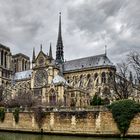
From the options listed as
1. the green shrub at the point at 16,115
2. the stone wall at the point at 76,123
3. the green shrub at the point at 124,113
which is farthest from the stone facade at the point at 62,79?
the green shrub at the point at 124,113

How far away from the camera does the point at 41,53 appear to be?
292 feet

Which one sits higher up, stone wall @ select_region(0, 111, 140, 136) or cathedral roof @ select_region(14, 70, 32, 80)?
cathedral roof @ select_region(14, 70, 32, 80)

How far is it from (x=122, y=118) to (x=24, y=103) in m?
29.8

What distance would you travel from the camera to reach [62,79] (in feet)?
261

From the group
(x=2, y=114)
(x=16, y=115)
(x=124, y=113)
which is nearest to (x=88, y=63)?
(x=2, y=114)

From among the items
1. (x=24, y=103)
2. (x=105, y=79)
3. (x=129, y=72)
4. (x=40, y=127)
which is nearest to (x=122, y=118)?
(x=40, y=127)

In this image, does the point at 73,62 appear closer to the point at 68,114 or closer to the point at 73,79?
the point at 73,79

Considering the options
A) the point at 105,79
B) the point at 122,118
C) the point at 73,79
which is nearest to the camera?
the point at 122,118

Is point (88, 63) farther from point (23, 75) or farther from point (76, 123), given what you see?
point (76, 123)

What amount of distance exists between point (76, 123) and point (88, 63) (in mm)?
52774

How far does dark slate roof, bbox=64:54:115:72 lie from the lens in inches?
3442

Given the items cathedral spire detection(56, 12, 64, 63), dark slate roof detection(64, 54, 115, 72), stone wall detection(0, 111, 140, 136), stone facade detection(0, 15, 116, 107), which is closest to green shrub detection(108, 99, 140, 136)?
stone wall detection(0, 111, 140, 136)

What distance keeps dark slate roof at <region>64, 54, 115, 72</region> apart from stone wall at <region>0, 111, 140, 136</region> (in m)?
44.5

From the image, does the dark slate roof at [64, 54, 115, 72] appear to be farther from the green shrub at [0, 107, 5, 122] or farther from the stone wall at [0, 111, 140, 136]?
the stone wall at [0, 111, 140, 136]
